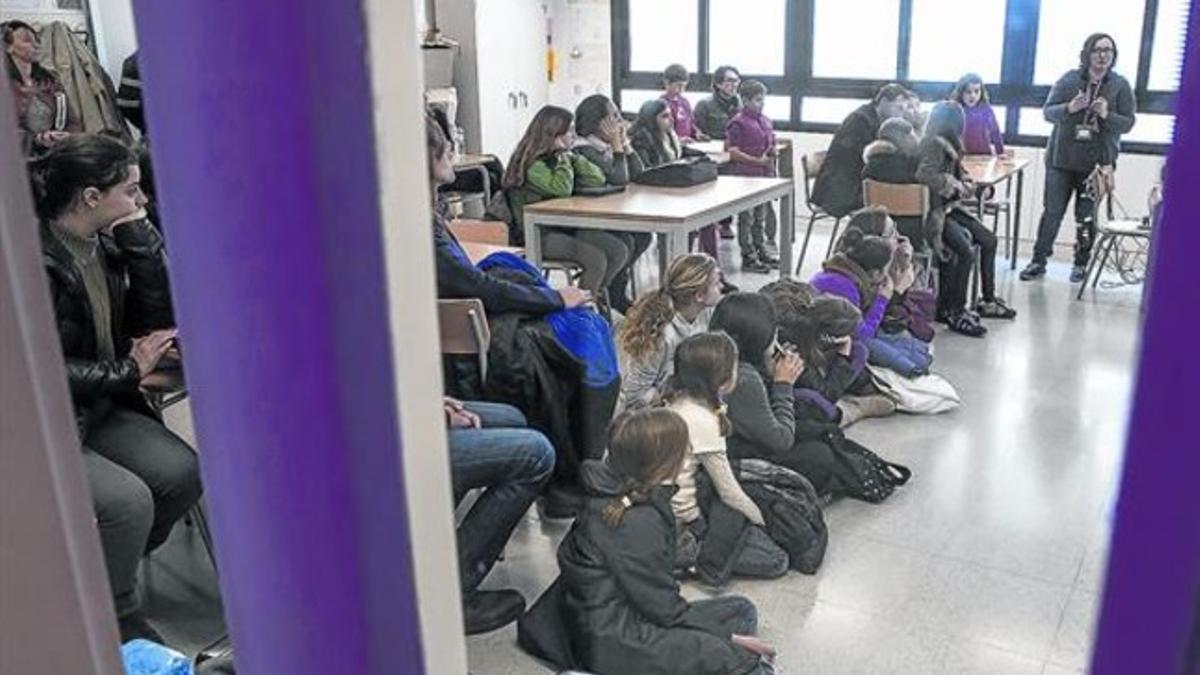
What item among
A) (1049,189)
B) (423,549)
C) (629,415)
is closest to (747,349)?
(629,415)

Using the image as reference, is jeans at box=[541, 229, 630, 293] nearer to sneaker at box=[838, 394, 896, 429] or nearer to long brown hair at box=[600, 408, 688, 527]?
sneaker at box=[838, 394, 896, 429]

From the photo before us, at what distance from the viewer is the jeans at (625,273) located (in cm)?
452

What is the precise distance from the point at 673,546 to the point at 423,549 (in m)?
1.83

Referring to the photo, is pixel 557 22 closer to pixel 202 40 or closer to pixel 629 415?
pixel 629 415

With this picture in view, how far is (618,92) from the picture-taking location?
320 inches

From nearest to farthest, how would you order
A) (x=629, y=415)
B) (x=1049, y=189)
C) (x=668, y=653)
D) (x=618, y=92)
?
(x=668, y=653) < (x=629, y=415) < (x=1049, y=189) < (x=618, y=92)

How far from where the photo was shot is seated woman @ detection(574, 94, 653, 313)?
445 centimetres

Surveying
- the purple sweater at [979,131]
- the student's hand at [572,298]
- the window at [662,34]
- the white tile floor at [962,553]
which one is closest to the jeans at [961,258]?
the white tile floor at [962,553]

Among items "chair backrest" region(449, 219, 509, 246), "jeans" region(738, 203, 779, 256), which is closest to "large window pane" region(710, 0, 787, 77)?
"jeans" region(738, 203, 779, 256)

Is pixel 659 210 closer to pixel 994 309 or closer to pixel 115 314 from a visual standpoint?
pixel 994 309

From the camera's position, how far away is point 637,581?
81.8 inches

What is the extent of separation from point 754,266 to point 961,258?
1400 mm

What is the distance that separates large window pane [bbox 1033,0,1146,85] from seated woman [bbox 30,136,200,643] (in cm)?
547

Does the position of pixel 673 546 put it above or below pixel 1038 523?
above
